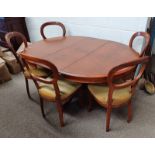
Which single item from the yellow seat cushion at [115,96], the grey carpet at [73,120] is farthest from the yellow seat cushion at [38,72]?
the yellow seat cushion at [115,96]

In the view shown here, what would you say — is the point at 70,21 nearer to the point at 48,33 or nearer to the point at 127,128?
the point at 48,33

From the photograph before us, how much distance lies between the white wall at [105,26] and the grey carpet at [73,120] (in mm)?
852

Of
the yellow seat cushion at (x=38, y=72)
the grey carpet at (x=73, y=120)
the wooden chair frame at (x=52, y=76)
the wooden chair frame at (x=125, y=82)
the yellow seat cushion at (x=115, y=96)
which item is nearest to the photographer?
the wooden chair frame at (x=125, y=82)

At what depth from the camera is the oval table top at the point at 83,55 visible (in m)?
1.52

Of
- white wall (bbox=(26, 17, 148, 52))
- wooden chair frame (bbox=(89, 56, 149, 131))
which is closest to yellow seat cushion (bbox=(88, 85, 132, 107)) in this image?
wooden chair frame (bbox=(89, 56, 149, 131))

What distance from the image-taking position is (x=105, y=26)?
239cm

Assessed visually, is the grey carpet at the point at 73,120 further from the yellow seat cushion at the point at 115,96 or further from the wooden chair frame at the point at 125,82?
the yellow seat cushion at the point at 115,96

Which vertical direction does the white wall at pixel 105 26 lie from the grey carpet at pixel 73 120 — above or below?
above

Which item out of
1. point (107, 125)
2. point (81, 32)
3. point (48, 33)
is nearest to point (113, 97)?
point (107, 125)

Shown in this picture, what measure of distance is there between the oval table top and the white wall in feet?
0.85

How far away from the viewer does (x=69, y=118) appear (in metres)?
1.99

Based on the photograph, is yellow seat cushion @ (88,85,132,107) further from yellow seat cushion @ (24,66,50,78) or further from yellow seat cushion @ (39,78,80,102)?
yellow seat cushion @ (24,66,50,78)
